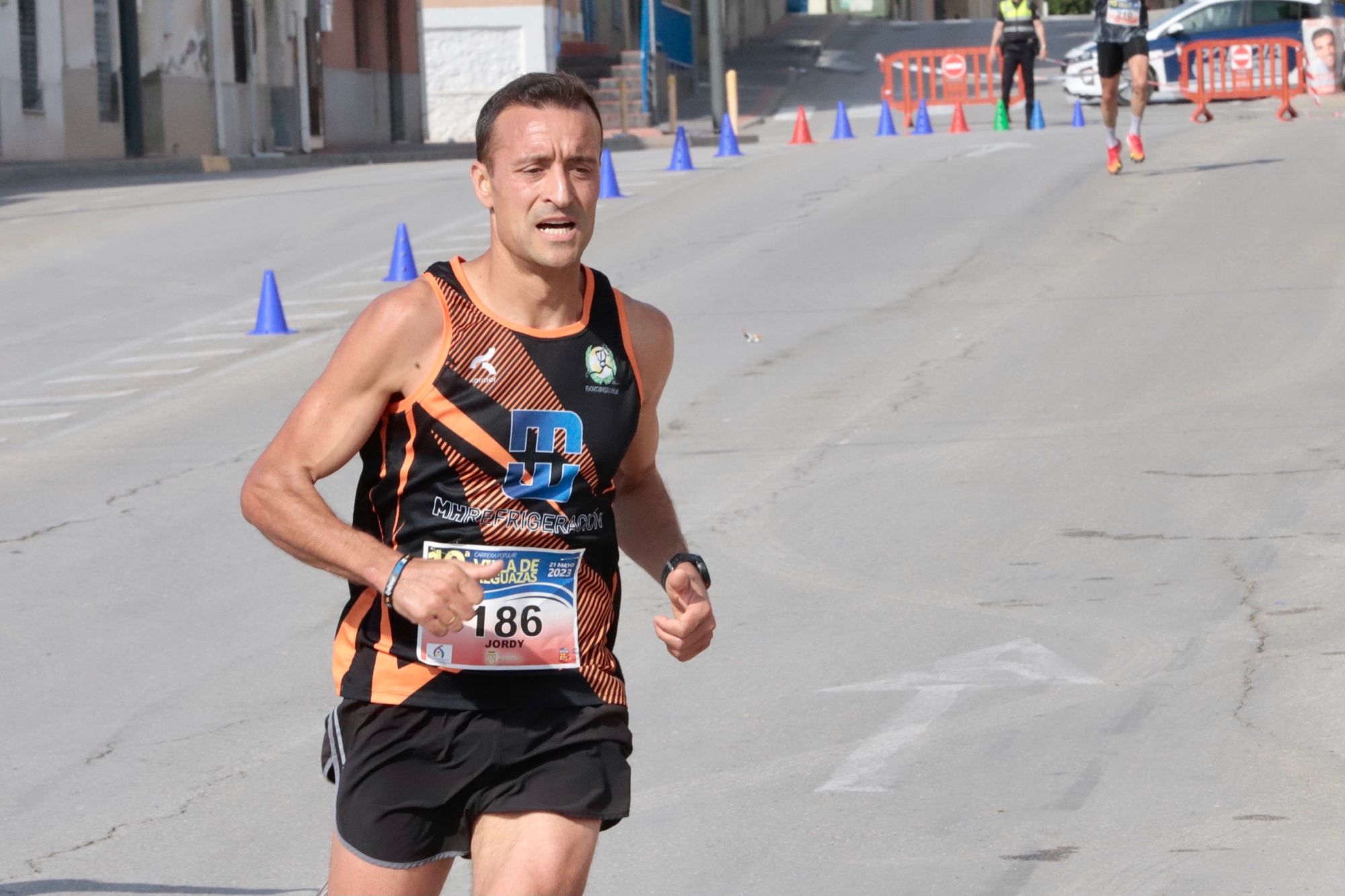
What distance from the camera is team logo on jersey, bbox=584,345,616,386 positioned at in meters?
3.48

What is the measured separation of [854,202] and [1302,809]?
45.4ft

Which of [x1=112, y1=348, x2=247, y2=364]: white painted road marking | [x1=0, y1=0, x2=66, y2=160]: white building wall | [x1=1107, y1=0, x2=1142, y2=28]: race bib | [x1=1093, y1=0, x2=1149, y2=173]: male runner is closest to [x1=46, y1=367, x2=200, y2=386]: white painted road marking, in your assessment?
[x1=112, y1=348, x2=247, y2=364]: white painted road marking

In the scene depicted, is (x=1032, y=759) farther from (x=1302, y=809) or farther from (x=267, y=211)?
(x=267, y=211)

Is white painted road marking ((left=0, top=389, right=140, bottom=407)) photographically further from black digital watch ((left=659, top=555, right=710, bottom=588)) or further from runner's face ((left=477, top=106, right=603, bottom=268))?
runner's face ((left=477, top=106, right=603, bottom=268))

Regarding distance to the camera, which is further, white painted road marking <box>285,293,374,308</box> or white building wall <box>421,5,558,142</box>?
white building wall <box>421,5,558,142</box>

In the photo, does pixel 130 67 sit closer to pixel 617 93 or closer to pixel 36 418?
pixel 617 93

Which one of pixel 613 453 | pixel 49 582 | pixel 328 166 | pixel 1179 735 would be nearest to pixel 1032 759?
pixel 1179 735

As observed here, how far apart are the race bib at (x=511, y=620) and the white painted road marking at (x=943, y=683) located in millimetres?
2471

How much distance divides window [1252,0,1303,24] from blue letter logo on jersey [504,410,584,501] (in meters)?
34.6

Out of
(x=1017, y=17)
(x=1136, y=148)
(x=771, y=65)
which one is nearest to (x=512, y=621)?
(x=1136, y=148)

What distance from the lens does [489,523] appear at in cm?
341

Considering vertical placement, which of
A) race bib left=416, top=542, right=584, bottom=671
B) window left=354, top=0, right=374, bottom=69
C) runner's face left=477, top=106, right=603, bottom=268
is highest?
window left=354, top=0, right=374, bottom=69

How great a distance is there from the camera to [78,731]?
21.0 ft

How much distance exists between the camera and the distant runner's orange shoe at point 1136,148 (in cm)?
1984
